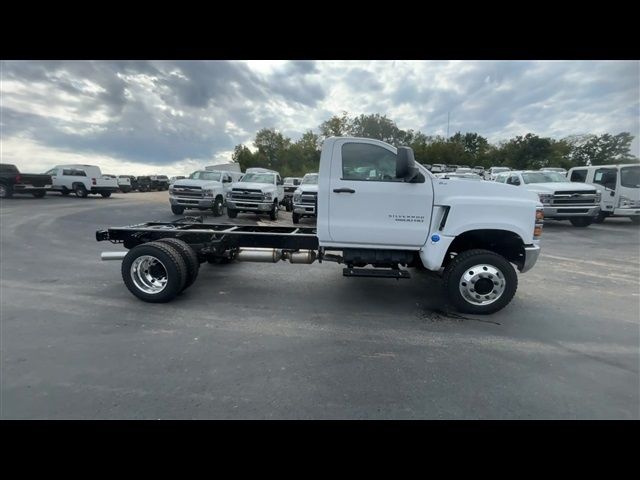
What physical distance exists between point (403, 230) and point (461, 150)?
62.4 m

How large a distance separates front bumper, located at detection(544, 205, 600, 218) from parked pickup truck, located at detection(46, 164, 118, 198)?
26.8 meters

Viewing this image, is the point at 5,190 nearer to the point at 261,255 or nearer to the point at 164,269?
the point at 164,269

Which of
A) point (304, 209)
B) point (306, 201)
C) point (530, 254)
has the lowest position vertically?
point (530, 254)

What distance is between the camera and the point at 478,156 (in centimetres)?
5900

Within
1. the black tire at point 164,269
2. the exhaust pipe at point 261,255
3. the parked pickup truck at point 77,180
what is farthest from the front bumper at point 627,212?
the parked pickup truck at point 77,180

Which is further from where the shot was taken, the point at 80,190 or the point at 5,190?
the point at 80,190

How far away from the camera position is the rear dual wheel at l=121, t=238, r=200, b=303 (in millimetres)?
4383

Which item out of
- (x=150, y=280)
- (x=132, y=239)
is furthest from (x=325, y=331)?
(x=132, y=239)

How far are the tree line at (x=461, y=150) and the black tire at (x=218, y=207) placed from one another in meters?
33.6

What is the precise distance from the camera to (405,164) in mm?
3988

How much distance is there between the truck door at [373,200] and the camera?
4.28 meters

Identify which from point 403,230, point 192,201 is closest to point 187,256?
point 403,230

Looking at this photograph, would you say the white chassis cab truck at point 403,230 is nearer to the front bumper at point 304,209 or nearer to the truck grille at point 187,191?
the front bumper at point 304,209

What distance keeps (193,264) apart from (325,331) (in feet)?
7.66
